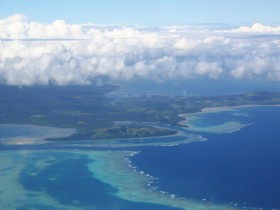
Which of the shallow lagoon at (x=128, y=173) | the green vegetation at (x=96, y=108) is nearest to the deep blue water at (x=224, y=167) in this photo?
the shallow lagoon at (x=128, y=173)

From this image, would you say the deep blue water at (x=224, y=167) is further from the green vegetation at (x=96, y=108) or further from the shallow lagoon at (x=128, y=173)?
the green vegetation at (x=96, y=108)

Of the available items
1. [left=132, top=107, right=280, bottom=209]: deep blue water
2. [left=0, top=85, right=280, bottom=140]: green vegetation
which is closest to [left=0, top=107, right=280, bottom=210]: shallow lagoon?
[left=132, top=107, right=280, bottom=209]: deep blue water

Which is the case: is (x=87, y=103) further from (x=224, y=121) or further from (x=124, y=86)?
(x=124, y=86)

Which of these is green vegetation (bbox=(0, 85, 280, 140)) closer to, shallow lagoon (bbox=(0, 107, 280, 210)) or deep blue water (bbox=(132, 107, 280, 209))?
shallow lagoon (bbox=(0, 107, 280, 210))

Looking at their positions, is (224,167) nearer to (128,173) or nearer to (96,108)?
(128,173)

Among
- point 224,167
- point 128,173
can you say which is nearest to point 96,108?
point 224,167

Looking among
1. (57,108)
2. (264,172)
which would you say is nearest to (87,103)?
(57,108)

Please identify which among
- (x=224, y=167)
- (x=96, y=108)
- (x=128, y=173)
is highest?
(x=96, y=108)
